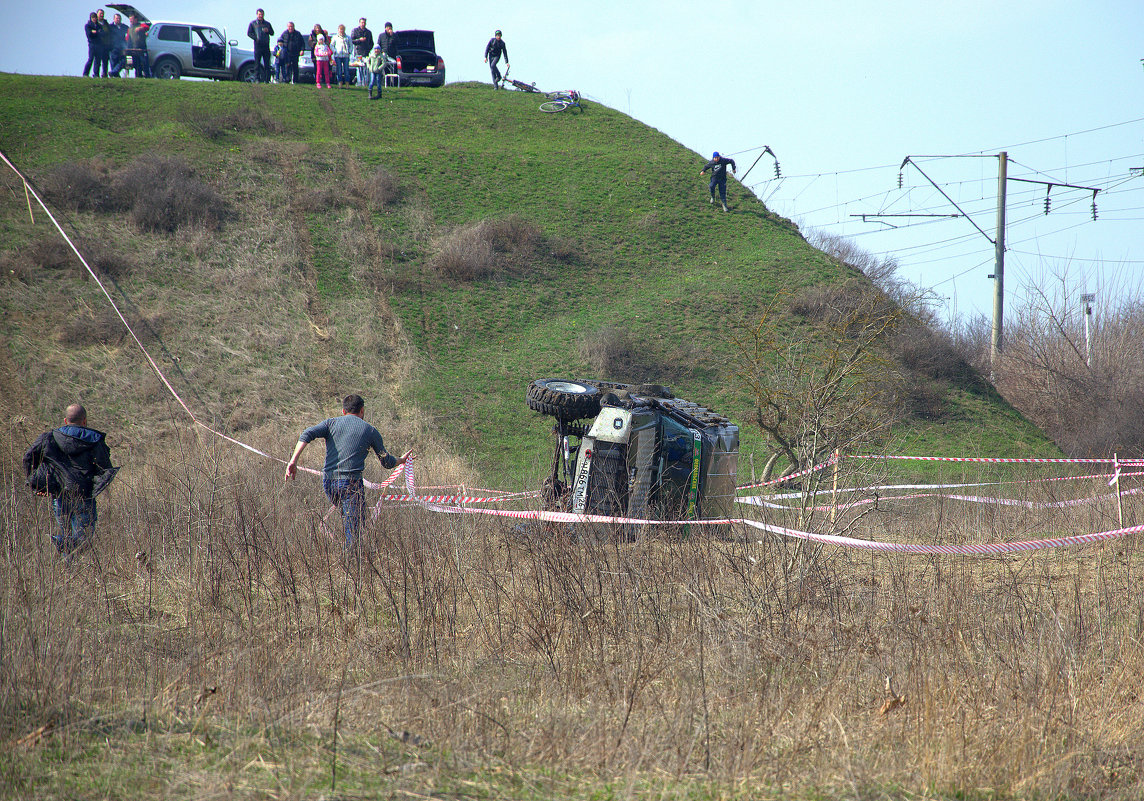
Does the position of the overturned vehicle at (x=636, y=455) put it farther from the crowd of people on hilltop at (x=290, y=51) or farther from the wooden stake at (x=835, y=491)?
the crowd of people on hilltop at (x=290, y=51)

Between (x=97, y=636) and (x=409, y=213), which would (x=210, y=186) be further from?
(x=97, y=636)

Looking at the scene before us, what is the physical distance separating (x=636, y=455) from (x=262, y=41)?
31.4 m

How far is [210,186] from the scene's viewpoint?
1030 inches

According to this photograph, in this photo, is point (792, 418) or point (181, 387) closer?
point (792, 418)

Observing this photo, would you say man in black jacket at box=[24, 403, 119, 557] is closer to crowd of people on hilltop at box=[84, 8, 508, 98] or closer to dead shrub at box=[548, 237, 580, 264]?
dead shrub at box=[548, 237, 580, 264]

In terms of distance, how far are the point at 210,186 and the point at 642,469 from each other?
22811 mm

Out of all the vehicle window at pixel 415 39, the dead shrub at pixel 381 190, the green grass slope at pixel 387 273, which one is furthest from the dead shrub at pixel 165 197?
the vehicle window at pixel 415 39

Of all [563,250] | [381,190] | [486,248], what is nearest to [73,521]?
[486,248]

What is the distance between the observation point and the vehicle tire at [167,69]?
109 ft

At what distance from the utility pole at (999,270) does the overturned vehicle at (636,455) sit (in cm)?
1855

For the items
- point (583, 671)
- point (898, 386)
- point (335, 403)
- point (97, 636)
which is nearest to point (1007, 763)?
point (583, 671)

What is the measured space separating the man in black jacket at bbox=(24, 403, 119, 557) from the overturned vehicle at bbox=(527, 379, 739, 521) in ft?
15.0

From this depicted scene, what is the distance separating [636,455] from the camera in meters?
8.81

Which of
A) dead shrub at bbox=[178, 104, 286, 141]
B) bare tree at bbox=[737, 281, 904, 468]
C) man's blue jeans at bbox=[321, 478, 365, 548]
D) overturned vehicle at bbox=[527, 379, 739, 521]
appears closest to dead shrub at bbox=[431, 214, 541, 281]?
bare tree at bbox=[737, 281, 904, 468]
